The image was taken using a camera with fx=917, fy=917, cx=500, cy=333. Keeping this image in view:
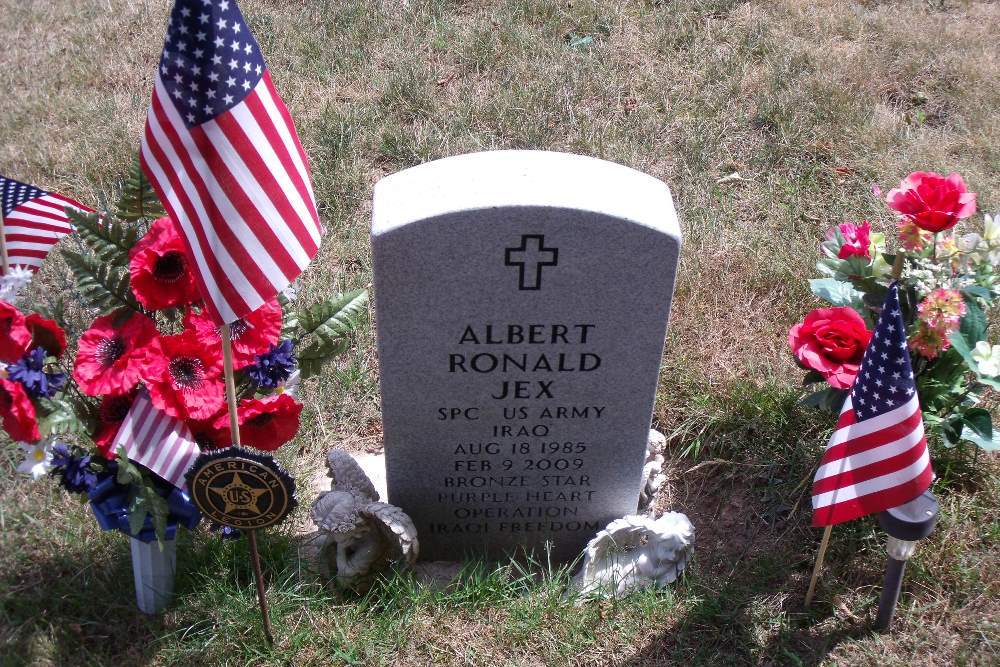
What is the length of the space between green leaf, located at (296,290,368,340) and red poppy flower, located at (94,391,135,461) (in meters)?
0.56

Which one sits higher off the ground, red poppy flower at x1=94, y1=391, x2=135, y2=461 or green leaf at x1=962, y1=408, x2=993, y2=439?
red poppy flower at x1=94, y1=391, x2=135, y2=461

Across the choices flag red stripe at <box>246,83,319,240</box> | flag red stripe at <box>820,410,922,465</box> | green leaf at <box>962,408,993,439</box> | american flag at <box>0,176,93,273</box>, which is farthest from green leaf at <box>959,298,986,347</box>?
american flag at <box>0,176,93,273</box>

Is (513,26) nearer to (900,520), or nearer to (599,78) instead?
(599,78)

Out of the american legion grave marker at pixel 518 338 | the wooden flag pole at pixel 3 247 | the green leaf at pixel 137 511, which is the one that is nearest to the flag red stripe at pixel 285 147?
the american legion grave marker at pixel 518 338

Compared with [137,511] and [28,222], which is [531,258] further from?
[28,222]

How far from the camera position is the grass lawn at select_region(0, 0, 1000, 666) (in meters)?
2.96

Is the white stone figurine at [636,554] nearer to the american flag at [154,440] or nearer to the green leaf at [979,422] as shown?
the green leaf at [979,422]

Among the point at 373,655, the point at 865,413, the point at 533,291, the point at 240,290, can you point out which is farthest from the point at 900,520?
the point at 240,290

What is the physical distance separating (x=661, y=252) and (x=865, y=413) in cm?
72

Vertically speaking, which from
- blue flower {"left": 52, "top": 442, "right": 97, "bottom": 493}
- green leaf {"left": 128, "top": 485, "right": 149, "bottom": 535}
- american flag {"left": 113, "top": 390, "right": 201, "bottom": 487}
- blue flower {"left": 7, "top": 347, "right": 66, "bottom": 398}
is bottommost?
green leaf {"left": 128, "top": 485, "right": 149, "bottom": 535}

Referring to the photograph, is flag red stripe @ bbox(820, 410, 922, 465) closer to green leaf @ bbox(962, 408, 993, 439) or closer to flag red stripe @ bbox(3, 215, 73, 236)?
green leaf @ bbox(962, 408, 993, 439)

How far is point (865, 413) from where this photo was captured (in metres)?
2.55

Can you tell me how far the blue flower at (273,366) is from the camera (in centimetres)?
275

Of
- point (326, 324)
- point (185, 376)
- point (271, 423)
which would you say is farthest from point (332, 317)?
point (185, 376)
